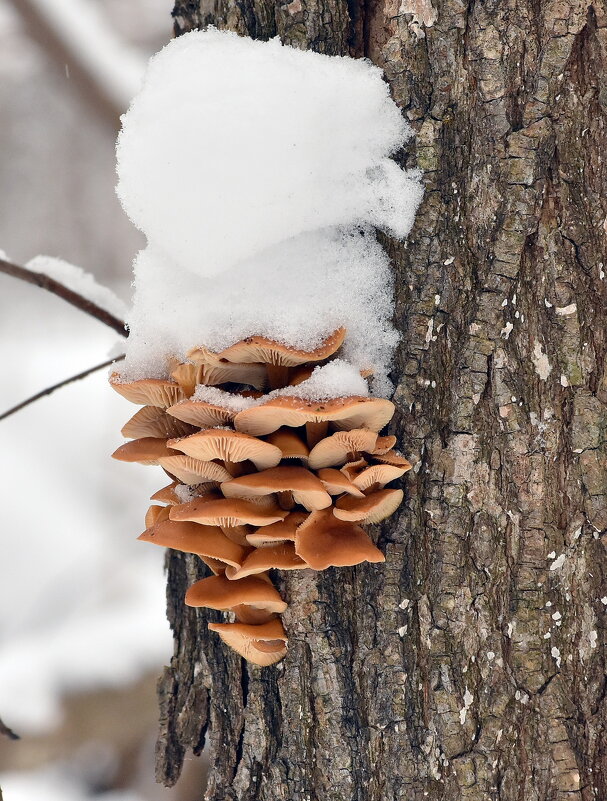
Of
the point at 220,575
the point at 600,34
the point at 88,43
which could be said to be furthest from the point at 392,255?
the point at 88,43

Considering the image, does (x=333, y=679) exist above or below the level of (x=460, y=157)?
below

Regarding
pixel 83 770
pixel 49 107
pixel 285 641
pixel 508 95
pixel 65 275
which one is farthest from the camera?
pixel 49 107

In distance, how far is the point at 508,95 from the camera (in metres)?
1.60

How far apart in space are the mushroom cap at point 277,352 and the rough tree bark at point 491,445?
0.24m

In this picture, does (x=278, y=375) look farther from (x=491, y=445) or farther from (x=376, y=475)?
(x=491, y=445)

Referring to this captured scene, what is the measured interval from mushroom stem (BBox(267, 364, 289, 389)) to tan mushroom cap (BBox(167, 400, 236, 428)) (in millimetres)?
140

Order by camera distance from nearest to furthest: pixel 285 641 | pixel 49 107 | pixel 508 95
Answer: pixel 508 95 → pixel 285 641 → pixel 49 107

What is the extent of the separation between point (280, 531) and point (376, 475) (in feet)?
0.79

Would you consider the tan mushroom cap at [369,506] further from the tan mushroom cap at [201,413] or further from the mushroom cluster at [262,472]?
the tan mushroom cap at [201,413]

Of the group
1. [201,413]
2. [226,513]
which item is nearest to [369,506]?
[226,513]

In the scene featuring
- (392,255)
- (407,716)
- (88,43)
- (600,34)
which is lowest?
(407,716)

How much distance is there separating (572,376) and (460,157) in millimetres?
561

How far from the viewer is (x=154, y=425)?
5.78 feet

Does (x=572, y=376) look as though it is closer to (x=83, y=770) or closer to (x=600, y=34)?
(x=600, y=34)
